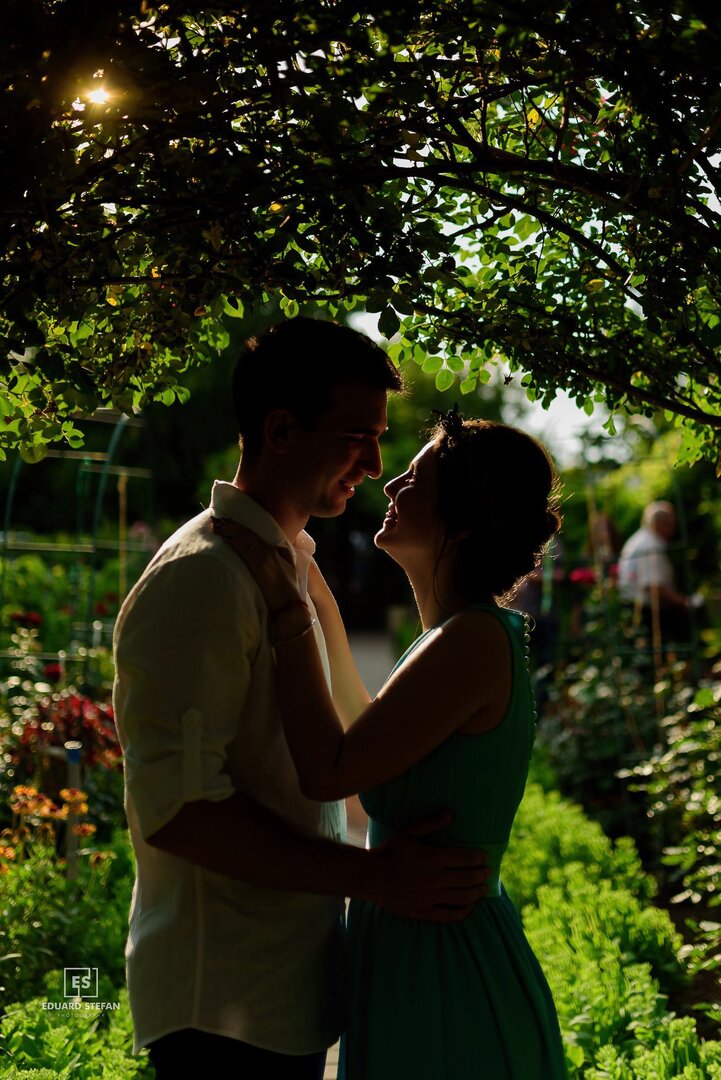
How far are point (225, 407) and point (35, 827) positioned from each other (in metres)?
22.4

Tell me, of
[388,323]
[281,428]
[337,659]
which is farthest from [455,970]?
[388,323]

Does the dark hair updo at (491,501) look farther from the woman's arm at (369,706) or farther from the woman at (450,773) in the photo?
the woman's arm at (369,706)

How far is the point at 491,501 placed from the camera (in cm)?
227

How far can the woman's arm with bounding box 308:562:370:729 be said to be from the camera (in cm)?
254

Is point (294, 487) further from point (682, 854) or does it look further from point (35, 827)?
point (35, 827)

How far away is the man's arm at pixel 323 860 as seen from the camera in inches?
69.6

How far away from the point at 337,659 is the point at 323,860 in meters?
0.74

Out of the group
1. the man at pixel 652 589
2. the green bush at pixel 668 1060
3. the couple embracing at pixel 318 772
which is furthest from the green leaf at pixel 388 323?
the man at pixel 652 589

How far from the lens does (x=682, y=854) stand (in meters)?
4.31

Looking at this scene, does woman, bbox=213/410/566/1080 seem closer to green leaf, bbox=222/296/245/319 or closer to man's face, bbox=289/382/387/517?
man's face, bbox=289/382/387/517

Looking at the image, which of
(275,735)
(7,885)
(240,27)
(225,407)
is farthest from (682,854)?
(225,407)

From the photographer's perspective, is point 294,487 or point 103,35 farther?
point 294,487

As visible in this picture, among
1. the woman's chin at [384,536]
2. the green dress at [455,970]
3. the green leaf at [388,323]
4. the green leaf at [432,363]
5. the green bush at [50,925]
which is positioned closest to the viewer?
the green dress at [455,970]

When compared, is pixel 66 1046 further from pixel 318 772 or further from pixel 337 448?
pixel 337 448
